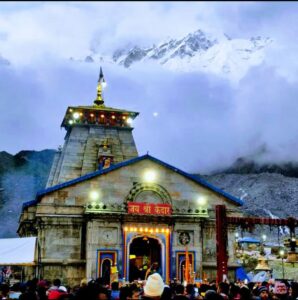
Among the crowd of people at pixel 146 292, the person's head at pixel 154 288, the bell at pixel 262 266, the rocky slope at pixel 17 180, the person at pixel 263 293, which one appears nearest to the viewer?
the crowd of people at pixel 146 292

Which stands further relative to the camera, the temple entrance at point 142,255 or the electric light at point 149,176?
the temple entrance at point 142,255

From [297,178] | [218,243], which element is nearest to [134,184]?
[218,243]

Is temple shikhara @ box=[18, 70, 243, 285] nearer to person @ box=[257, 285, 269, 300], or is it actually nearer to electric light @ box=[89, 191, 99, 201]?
electric light @ box=[89, 191, 99, 201]

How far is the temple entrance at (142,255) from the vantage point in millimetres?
36469

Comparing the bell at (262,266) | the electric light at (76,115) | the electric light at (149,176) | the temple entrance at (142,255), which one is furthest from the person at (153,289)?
the electric light at (76,115)

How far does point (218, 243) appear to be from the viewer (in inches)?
966

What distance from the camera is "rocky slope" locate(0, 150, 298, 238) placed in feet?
288

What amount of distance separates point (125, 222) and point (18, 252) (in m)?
7.42

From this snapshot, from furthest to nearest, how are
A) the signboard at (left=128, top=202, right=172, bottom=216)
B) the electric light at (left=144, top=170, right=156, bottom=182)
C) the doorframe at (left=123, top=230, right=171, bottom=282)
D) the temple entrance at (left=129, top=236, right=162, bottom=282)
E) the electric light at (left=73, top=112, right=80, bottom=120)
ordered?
the electric light at (left=73, top=112, right=80, bottom=120) → the temple entrance at (left=129, top=236, right=162, bottom=282) → the electric light at (left=144, top=170, right=156, bottom=182) → the signboard at (left=128, top=202, right=172, bottom=216) → the doorframe at (left=123, top=230, right=171, bottom=282)

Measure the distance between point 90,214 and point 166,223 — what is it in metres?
5.56

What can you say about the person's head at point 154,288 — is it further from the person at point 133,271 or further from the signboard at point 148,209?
the person at point 133,271

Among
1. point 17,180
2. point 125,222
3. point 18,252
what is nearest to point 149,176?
point 125,222

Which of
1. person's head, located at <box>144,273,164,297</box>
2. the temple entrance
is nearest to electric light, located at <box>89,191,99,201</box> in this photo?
the temple entrance

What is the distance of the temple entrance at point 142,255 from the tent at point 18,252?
9.27 m
